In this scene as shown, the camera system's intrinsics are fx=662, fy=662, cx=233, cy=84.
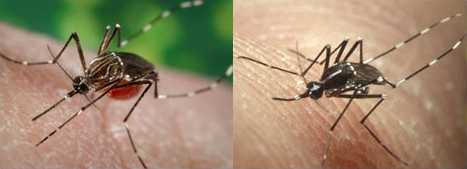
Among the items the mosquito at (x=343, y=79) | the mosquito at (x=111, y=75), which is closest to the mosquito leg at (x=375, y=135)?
the mosquito at (x=343, y=79)

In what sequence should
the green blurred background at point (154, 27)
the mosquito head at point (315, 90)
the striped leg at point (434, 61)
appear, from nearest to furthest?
the mosquito head at point (315, 90), the striped leg at point (434, 61), the green blurred background at point (154, 27)

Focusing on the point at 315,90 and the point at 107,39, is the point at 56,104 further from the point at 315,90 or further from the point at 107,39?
the point at 315,90

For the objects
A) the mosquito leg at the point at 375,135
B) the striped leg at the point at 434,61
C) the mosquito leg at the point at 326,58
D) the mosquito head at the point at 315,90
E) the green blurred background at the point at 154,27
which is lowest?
the green blurred background at the point at 154,27

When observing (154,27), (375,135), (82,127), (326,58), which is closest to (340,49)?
(326,58)

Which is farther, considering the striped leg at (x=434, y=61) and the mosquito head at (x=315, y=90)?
the striped leg at (x=434, y=61)

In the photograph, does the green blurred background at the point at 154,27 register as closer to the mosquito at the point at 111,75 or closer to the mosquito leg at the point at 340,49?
the mosquito at the point at 111,75

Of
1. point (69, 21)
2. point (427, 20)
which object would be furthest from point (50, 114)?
point (69, 21)
